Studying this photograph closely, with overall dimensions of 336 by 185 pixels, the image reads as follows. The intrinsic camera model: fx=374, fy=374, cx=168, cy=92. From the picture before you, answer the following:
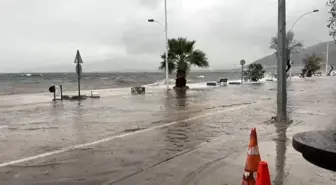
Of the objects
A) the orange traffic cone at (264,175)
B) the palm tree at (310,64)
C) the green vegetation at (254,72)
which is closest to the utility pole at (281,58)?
the orange traffic cone at (264,175)

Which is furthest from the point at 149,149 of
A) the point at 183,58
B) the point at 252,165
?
the point at 183,58

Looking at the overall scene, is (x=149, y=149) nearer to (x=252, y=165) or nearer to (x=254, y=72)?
(x=252, y=165)

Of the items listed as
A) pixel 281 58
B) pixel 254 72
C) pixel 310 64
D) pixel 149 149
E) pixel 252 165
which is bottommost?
pixel 149 149

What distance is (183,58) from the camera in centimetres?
3091

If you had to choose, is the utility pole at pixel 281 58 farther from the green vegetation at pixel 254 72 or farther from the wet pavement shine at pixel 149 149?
the green vegetation at pixel 254 72

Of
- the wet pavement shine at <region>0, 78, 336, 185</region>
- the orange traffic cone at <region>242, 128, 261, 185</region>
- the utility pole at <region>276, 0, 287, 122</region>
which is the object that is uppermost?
the utility pole at <region>276, 0, 287, 122</region>

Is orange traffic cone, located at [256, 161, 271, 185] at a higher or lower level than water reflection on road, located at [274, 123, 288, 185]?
higher

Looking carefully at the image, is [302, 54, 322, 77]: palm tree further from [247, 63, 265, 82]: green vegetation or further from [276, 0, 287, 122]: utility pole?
[276, 0, 287, 122]: utility pole

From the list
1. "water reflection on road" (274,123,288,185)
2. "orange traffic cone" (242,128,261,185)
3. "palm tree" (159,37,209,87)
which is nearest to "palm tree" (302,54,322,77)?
Answer: "palm tree" (159,37,209,87)

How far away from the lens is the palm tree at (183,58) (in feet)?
101

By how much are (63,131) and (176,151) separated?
3885 millimetres

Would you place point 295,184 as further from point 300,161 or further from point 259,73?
point 259,73

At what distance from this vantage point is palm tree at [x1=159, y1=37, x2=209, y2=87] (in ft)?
101

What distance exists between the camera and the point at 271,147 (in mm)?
7301
